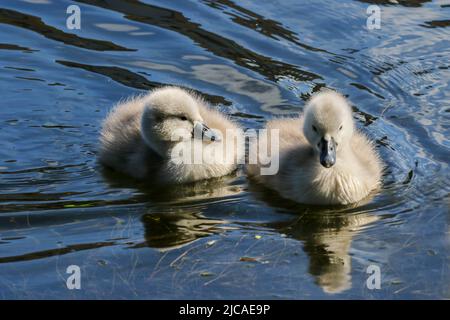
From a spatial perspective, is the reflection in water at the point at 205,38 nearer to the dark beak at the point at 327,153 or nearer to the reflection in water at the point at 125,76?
the reflection in water at the point at 125,76

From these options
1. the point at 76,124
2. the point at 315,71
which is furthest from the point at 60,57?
the point at 315,71

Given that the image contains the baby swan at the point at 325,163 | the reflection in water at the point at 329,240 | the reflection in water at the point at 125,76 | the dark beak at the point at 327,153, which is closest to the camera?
the reflection in water at the point at 329,240

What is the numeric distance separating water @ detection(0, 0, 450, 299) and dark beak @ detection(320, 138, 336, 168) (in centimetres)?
37

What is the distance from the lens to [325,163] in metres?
6.35

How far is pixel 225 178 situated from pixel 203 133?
40 centimetres

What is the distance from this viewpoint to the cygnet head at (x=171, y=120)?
6859 millimetres

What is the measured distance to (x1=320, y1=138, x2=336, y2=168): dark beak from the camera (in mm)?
6344

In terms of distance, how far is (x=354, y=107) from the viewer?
320 inches

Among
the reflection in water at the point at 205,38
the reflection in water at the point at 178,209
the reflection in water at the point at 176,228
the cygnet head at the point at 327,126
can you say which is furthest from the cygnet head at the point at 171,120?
the reflection in water at the point at 205,38

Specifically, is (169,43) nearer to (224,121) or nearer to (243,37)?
(243,37)

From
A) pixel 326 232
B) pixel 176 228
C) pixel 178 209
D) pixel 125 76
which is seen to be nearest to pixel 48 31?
pixel 125 76

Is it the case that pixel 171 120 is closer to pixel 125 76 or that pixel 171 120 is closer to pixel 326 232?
pixel 326 232

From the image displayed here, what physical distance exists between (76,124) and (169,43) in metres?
1.68

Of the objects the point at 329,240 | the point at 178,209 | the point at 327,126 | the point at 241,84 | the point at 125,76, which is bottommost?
the point at 329,240
